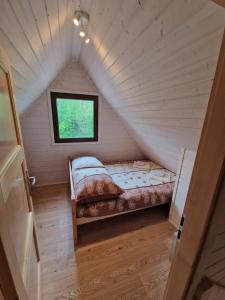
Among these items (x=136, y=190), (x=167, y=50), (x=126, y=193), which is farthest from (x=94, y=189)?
(x=167, y=50)

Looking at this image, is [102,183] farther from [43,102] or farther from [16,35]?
[43,102]

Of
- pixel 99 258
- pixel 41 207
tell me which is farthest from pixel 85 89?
pixel 99 258

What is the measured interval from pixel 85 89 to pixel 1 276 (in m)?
2.77

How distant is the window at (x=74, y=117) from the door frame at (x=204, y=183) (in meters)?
2.60

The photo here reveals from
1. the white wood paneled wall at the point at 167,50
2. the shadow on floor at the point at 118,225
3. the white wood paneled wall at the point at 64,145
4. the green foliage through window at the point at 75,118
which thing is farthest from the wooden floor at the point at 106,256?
the green foliage through window at the point at 75,118

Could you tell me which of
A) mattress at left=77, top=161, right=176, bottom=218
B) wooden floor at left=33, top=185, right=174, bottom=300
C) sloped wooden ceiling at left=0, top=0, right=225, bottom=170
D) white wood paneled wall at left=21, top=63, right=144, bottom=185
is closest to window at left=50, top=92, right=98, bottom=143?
white wood paneled wall at left=21, top=63, right=144, bottom=185

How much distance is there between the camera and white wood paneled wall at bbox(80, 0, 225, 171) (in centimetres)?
68

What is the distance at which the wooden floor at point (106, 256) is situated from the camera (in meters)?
1.24

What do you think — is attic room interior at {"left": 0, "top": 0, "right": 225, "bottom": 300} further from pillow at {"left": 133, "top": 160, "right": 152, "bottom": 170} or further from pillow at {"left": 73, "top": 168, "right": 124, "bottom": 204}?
pillow at {"left": 133, "top": 160, "right": 152, "bottom": 170}

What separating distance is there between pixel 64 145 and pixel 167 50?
2.46 m

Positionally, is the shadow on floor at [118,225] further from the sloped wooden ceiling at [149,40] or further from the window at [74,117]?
the window at [74,117]

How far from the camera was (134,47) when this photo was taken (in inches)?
42.2

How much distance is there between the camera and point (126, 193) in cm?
193

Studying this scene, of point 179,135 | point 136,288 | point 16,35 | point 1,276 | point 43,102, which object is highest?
point 16,35
